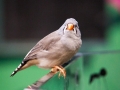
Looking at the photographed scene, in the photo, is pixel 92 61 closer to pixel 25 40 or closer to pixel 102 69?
pixel 102 69

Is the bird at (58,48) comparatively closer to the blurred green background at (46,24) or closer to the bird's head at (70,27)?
the bird's head at (70,27)

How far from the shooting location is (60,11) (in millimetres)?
2568

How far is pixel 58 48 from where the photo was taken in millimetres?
1185

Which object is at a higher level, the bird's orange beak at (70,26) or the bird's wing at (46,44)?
the bird's orange beak at (70,26)

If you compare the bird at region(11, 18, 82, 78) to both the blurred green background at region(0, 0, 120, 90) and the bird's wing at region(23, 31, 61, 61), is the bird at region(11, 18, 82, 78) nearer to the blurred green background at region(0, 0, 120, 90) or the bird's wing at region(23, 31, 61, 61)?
the bird's wing at region(23, 31, 61, 61)

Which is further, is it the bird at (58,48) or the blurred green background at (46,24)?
the blurred green background at (46,24)

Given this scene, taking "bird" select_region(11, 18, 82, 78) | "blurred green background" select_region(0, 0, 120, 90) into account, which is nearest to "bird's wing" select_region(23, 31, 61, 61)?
"bird" select_region(11, 18, 82, 78)

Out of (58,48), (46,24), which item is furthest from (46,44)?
(46,24)

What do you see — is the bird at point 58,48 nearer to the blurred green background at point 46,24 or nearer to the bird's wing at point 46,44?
the bird's wing at point 46,44

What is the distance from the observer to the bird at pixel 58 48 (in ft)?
3.82

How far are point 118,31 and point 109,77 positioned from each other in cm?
118

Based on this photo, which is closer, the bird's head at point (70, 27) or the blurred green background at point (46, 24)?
the bird's head at point (70, 27)

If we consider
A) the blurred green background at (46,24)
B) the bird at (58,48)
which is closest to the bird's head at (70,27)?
the bird at (58,48)

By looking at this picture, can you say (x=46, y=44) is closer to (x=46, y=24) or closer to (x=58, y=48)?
(x=58, y=48)
